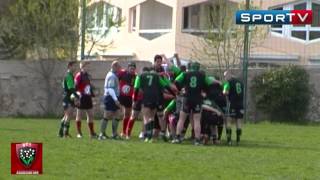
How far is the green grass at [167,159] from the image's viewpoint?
14.6 m

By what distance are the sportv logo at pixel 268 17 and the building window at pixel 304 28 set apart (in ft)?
19.3

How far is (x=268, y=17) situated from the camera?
131 feet

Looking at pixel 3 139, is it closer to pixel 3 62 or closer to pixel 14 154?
pixel 14 154

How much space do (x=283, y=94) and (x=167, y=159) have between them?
19.6 meters

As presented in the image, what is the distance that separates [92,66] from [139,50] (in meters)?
17.0

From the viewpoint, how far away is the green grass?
1455 cm

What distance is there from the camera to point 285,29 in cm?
5131

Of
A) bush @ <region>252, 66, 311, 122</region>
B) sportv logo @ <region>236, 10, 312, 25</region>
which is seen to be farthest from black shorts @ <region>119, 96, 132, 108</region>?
sportv logo @ <region>236, 10, 312, 25</region>

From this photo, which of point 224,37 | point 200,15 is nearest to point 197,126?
point 224,37

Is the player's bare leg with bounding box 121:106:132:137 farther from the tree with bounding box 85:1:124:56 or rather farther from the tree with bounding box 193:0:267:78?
the tree with bounding box 85:1:124:56

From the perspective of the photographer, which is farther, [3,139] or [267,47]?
[267,47]

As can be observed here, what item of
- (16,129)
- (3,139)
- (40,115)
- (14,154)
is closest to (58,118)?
(40,115)

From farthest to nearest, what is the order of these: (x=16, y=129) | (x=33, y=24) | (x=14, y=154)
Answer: (x=33, y=24)
(x=16, y=129)
(x=14, y=154)

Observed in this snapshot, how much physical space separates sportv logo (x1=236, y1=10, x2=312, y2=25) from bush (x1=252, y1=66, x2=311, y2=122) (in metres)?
3.30
